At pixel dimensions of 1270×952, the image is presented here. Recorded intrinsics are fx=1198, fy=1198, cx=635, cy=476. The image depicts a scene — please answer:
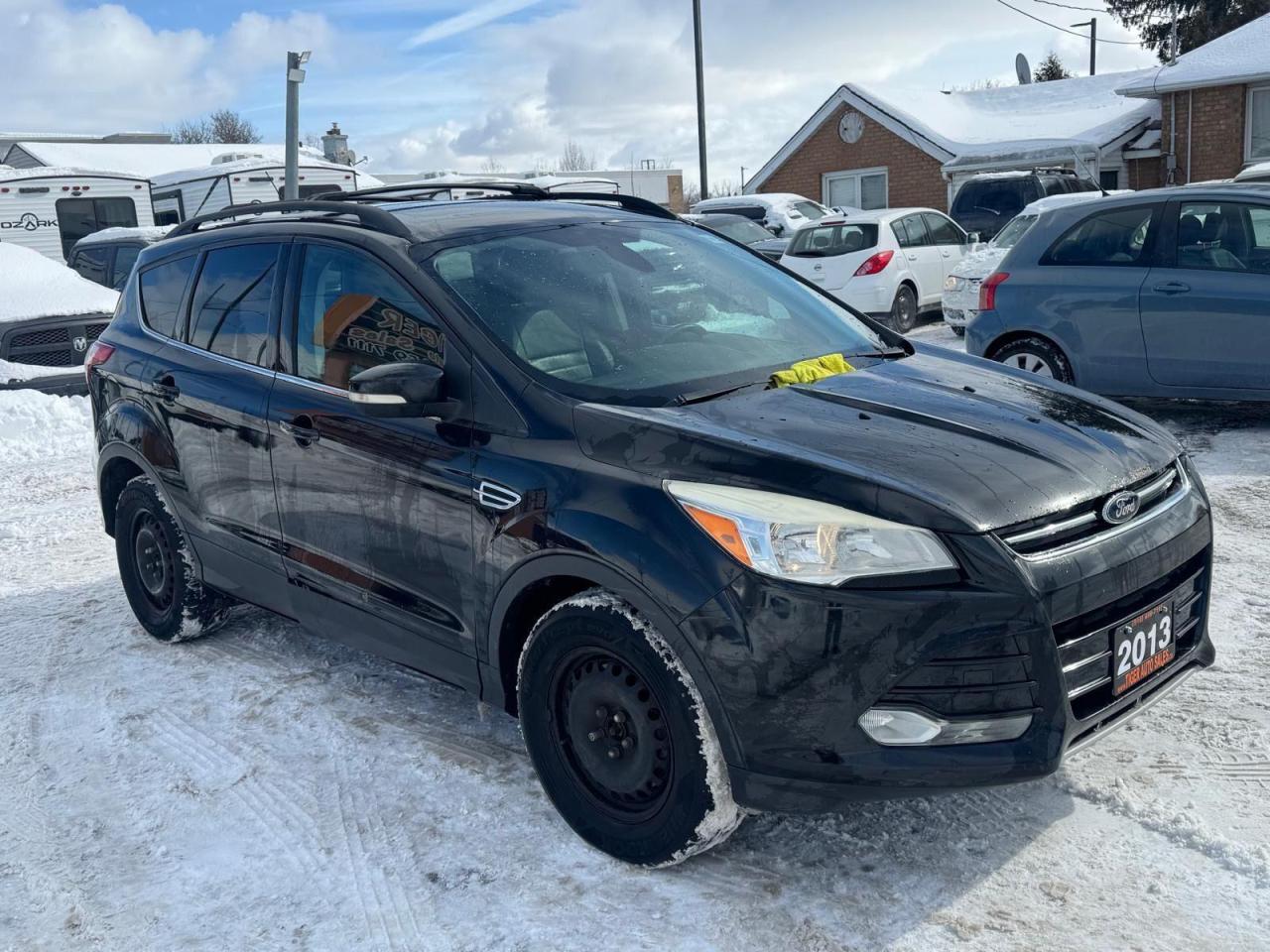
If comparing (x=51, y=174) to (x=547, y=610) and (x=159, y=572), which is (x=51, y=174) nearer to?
(x=159, y=572)

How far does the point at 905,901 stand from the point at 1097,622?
85 centimetres

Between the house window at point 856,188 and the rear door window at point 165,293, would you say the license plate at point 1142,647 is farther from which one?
Result: the house window at point 856,188

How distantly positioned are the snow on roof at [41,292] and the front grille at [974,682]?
9.98 m

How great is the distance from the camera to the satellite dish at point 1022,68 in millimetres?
36469

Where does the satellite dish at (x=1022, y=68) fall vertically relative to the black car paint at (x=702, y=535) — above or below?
above

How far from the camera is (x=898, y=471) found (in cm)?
297

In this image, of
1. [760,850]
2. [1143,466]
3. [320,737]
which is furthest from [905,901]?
[320,737]

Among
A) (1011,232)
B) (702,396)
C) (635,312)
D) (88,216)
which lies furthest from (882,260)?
(88,216)

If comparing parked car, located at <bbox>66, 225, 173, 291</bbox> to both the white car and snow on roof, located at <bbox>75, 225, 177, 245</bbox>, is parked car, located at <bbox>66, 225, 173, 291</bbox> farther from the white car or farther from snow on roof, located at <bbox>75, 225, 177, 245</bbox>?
the white car

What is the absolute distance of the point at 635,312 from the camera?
3900 mm

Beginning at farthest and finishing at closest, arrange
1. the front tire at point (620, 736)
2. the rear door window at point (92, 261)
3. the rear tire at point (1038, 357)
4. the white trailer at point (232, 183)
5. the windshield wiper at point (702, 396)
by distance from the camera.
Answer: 1. the white trailer at point (232, 183)
2. the rear door window at point (92, 261)
3. the rear tire at point (1038, 357)
4. the windshield wiper at point (702, 396)
5. the front tire at point (620, 736)

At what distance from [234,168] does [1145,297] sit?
17.5m

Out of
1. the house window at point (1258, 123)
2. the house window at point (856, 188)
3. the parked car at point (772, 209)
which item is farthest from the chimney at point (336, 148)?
the house window at point (1258, 123)

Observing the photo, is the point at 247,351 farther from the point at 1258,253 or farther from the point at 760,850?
the point at 1258,253
